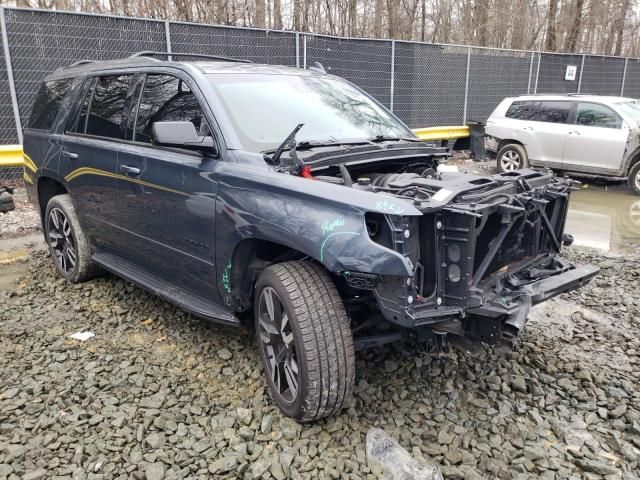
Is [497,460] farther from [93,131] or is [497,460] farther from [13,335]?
[93,131]

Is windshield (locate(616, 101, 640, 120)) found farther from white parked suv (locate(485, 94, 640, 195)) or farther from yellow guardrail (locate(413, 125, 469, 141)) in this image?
yellow guardrail (locate(413, 125, 469, 141))

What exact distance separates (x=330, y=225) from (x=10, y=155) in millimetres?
7122

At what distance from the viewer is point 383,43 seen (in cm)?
1224

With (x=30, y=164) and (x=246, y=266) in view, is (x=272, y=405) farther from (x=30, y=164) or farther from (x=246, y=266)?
(x=30, y=164)

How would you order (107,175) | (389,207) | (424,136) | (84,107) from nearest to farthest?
1. (389,207)
2. (107,175)
3. (84,107)
4. (424,136)

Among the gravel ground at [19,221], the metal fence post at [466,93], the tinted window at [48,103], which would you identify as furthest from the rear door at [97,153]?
the metal fence post at [466,93]

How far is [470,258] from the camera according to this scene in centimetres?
260

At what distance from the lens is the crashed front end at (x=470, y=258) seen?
2.54 metres

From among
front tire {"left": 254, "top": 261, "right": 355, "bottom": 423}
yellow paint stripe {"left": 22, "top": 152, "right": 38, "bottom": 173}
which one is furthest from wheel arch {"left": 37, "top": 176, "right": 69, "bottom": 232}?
front tire {"left": 254, "top": 261, "right": 355, "bottom": 423}

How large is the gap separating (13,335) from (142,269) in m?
1.03

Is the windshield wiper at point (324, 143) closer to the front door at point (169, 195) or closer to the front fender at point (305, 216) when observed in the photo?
the front fender at point (305, 216)

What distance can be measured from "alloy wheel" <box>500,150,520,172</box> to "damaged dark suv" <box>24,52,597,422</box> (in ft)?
24.6

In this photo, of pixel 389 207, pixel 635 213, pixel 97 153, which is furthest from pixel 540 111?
pixel 389 207

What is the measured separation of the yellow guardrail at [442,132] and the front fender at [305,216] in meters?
9.21
